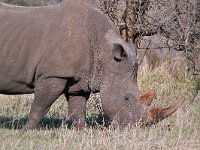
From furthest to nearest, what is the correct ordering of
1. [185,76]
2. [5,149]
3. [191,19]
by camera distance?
[185,76] < [191,19] < [5,149]

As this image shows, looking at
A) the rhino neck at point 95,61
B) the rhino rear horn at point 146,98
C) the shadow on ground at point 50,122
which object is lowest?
the shadow on ground at point 50,122

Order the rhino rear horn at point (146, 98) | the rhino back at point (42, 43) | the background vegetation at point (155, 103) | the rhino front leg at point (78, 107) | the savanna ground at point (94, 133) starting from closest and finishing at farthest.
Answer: the savanna ground at point (94, 133)
the background vegetation at point (155, 103)
the rhino back at point (42, 43)
the rhino rear horn at point (146, 98)
the rhino front leg at point (78, 107)

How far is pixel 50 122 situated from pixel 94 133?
1714 mm

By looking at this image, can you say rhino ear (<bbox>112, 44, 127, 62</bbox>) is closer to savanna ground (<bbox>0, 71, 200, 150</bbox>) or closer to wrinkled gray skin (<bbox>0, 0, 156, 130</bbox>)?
wrinkled gray skin (<bbox>0, 0, 156, 130</bbox>)

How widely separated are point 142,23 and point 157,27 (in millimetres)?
354

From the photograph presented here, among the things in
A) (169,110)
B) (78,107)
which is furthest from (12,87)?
(169,110)

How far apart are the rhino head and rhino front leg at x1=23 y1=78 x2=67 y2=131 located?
2.27ft

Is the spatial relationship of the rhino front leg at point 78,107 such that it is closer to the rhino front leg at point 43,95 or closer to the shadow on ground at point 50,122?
the shadow on ground at point 50,122

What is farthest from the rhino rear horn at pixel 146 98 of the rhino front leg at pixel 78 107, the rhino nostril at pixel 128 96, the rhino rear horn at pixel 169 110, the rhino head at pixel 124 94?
the rhino front leg at pixel 78 107

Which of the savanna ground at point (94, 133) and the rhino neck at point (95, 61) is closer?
the savanna ground at point (94, 133)

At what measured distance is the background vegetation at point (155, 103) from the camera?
8.31m

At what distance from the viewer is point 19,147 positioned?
8000mm

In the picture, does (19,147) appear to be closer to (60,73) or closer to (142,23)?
(60,73)

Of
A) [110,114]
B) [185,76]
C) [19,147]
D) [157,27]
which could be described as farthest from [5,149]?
[185,76]
